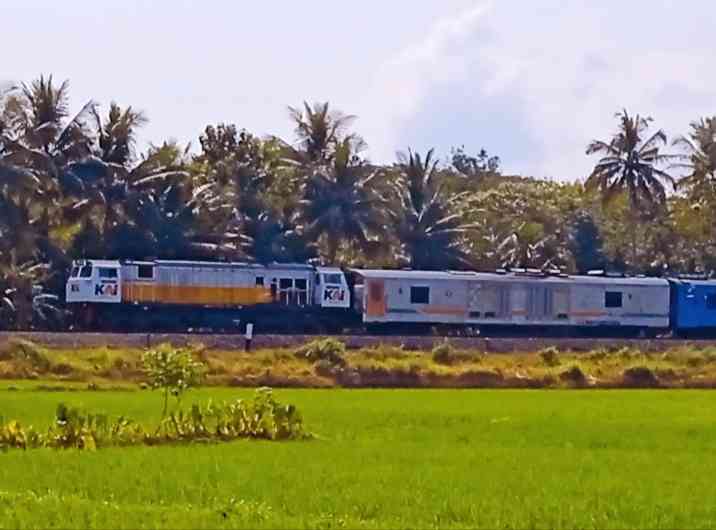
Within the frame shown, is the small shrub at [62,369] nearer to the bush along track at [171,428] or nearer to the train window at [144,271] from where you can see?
the train window at [144,271]

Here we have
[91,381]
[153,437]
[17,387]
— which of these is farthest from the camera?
[91,381]

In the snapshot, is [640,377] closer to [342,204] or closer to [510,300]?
[510,300]

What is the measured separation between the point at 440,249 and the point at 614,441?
39365 millimetres

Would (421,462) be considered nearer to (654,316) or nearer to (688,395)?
(688,395)

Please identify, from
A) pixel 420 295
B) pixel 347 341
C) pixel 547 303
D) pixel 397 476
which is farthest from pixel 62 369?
pixel 397 476

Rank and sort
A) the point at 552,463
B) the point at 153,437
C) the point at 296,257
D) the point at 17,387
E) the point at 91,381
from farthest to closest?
the point at 296,257 < the point at 91,381 < the point at 17,387 < the point at 153,437 < the point at 552,463

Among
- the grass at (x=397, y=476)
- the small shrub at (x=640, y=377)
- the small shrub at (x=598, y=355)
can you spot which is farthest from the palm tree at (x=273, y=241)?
the grass at (x=397, y=476)

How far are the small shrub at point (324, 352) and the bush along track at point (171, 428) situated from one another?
18221 mm

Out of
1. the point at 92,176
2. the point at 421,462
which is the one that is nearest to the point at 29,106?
the point at 92,176

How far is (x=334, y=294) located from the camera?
57031mm

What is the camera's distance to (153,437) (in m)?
24.8

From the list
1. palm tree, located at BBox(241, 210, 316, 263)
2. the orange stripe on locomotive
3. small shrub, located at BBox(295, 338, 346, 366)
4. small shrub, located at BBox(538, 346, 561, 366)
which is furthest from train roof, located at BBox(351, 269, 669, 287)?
small shrub, located at BBox(295, 338, 346, 366)

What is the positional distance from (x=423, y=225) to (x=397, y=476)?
45779 millimetres

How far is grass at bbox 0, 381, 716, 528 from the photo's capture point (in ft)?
52.1
